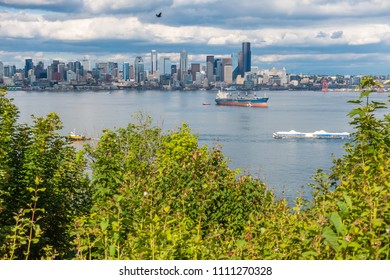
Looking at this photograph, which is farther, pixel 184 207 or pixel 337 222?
pixel 184 207

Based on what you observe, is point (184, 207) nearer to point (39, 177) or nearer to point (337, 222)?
point (39, 177)

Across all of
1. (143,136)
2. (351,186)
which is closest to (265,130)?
(143,136)

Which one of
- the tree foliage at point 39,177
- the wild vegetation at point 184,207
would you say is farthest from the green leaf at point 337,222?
the tree foliage at point 39,177

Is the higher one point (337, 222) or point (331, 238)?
point (337, 222)

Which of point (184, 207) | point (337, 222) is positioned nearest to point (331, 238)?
point (337, 222)

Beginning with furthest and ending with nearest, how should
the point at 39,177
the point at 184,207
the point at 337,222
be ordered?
the point at 39,177, the point at 184,207, the point at 337,222
